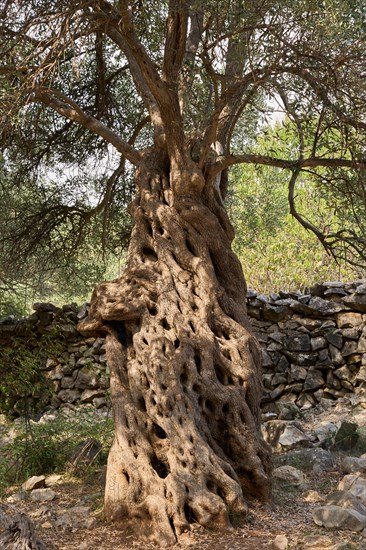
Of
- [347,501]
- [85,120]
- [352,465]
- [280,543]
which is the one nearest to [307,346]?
[352,465]

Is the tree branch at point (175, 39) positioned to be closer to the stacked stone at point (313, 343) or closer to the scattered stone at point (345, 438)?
the scattered stone at point (345, 438)

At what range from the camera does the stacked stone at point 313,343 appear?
10898 millimetres

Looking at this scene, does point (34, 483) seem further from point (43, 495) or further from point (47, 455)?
point (47, 455)

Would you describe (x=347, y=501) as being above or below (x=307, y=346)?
below

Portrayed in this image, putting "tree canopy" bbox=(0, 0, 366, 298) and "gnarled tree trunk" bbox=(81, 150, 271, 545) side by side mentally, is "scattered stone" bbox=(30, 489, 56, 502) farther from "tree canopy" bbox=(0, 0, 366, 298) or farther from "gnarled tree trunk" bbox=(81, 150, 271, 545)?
"tree canopy" bbox=(0, 0, 366, 298)

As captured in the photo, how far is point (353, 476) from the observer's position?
19.7 ft

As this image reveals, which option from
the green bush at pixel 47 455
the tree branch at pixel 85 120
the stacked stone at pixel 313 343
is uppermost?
the tree branch at pixel 85 120

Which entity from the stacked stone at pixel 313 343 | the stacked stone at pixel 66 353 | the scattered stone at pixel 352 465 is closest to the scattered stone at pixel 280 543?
the scattered stone at pixel 352 465

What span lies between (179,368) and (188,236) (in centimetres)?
142

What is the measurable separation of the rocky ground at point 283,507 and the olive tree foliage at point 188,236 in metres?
0.19

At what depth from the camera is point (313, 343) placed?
11.1 meters

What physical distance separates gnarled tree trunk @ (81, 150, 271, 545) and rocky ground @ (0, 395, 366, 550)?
193 millimetres

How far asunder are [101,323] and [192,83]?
104 inches

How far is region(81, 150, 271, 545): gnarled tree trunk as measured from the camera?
17.0 ft
